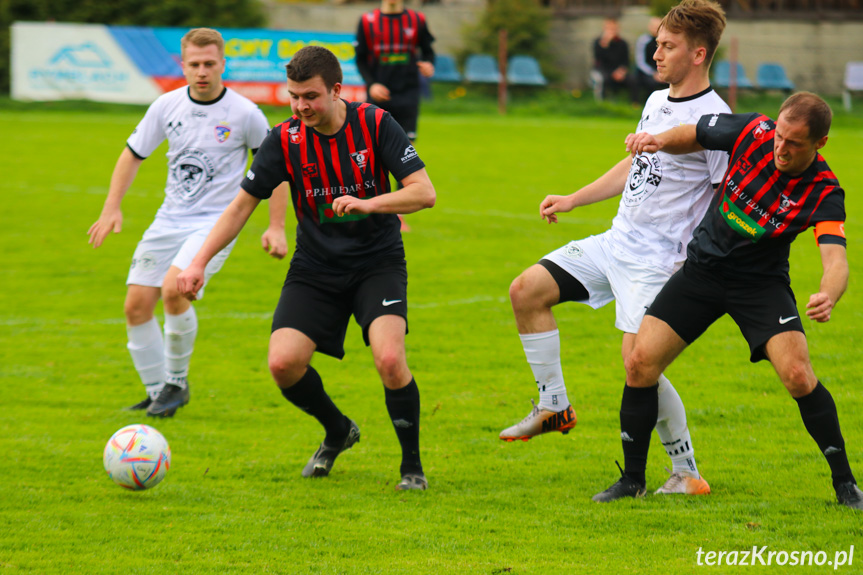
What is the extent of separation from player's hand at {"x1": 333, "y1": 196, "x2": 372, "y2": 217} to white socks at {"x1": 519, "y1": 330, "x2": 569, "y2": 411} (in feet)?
3.72

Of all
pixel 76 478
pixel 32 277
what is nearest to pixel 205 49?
pixel 76 478

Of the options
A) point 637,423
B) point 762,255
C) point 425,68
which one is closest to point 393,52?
point 425,68

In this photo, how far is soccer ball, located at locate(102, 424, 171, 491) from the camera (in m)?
4.57

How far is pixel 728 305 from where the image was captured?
4.26 meters

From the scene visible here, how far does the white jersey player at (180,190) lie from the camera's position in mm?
6148

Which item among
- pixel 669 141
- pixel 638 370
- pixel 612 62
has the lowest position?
pixel 612 62

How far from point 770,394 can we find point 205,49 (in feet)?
13.4

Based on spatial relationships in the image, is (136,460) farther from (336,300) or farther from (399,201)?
(399,201)

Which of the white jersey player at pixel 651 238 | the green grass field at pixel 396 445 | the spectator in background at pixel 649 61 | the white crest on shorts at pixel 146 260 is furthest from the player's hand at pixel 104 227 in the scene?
the spectator in background at pixel 649 61

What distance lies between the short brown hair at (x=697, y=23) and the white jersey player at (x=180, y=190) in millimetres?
2757

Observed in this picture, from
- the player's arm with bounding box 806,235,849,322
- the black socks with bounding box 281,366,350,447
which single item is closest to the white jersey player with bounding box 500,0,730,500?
the player's arm with bounding box 806,235,849,322

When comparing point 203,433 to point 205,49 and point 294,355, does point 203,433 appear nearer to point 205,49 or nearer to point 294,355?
point 294,355

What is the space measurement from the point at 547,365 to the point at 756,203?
1393mm

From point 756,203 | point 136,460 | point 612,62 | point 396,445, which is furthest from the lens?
point 612,62
